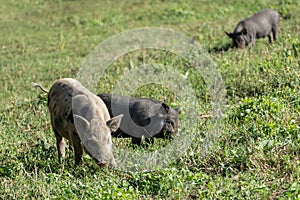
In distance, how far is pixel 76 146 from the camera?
7.02 meters

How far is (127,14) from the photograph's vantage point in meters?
20.1

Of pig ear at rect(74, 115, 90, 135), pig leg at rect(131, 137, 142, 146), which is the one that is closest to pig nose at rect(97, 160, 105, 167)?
pig ear at rect(74, 115, 90, 135)

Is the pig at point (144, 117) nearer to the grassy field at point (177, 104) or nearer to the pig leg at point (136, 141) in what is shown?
the pig leg at point (136, 141)

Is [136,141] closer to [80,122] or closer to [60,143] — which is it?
[60,143]

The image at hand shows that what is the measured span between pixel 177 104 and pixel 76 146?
2.89 m

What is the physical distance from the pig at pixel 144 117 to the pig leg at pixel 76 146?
1.47 metres

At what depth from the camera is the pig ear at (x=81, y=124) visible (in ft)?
22.3

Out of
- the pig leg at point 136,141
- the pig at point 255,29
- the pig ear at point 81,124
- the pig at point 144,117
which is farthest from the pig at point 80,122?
the pig at point 255,29

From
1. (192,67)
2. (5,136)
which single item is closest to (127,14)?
(192,67)

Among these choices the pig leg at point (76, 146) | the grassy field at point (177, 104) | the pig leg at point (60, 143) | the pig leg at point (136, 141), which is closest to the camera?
the grassy field at point (177, 104)

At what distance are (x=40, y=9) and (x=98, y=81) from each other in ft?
35.1

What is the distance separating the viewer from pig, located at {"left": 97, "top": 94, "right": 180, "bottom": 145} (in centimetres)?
865

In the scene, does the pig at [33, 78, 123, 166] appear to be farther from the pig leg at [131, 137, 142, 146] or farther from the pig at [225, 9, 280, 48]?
the pig at [225, 9, 280, 48]

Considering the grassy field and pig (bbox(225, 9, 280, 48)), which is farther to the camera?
pig (bbox(225, 9, 280, 48))
